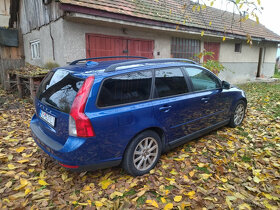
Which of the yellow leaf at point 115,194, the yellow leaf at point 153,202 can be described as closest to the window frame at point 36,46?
the yellow leaf at point 115,194

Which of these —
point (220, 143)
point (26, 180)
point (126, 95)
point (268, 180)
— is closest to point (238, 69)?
point (220, 143)

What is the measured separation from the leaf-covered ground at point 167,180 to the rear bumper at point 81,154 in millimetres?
437

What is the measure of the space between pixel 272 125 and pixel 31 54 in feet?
33.6

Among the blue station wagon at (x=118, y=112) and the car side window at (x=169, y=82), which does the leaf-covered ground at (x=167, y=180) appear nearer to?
the blue station wagon at (x=118, y=112)

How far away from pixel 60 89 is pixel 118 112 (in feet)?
2.88

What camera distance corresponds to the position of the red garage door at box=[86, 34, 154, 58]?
6711 mm

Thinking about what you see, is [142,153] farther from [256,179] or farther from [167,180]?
[256,179]

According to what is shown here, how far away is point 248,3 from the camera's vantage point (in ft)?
9.16

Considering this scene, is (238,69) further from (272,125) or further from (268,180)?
(268,180)

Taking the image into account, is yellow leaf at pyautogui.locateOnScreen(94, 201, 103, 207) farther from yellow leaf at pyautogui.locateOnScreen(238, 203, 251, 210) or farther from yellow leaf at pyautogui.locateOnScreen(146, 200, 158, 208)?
yellow leaf at pyautogui.locateOnScreen(238, 203, 251, 210)

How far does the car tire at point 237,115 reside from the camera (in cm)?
450

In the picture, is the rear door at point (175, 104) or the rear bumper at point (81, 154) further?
the rear door at point (175, 104)

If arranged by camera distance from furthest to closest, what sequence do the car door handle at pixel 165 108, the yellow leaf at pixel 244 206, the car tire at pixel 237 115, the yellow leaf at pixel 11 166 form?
the car tire at pixel 237 115, the yellow leaf at pixel 11 166, the car door handle at pixel 165 108, the yellow leaf at pixel 244 206

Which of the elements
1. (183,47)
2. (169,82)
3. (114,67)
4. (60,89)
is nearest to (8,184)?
(60,89)
